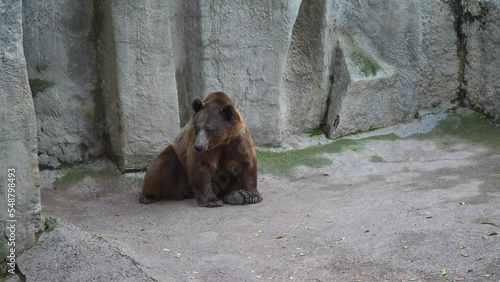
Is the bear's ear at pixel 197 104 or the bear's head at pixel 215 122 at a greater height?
the bear's ear at pixel 197 104

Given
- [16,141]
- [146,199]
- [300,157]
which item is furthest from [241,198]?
[16,141]

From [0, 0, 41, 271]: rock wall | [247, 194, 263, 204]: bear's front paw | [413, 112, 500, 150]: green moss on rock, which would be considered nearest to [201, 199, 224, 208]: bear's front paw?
[247, 194, 263, 204]: bear's front paw

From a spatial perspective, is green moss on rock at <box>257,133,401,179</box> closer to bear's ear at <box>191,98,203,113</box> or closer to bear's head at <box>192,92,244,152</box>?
bear's head at <box>192,92,244,152</box>

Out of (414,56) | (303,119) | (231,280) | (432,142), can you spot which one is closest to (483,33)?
(414,56)

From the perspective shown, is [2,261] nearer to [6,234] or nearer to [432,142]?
[6,234]

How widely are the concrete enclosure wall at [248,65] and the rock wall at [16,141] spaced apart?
185cm

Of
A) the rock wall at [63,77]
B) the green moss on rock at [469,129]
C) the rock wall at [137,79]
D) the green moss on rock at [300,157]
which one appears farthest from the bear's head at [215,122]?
the green moss on rock at [469,129]

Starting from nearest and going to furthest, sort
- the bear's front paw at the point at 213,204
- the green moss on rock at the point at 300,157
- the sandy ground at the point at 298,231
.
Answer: the sandy ground at the point at 298,231 → the bear's front paw at the point at 213,204 → the green moss on rock at the point at 300,157

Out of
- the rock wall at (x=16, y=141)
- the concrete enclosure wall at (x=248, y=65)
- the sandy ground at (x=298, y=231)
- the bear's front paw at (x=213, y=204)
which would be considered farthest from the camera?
the concrete enclosure wall at (x=248, y=65)

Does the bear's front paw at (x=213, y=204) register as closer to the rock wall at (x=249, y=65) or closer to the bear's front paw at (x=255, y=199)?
the bear's front paw at (x=255, y=199)

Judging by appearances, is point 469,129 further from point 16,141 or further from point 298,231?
point 16,141

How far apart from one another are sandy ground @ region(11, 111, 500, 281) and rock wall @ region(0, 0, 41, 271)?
222 millimetres

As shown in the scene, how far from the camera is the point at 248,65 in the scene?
998cm

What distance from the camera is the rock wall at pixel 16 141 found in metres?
6.55
